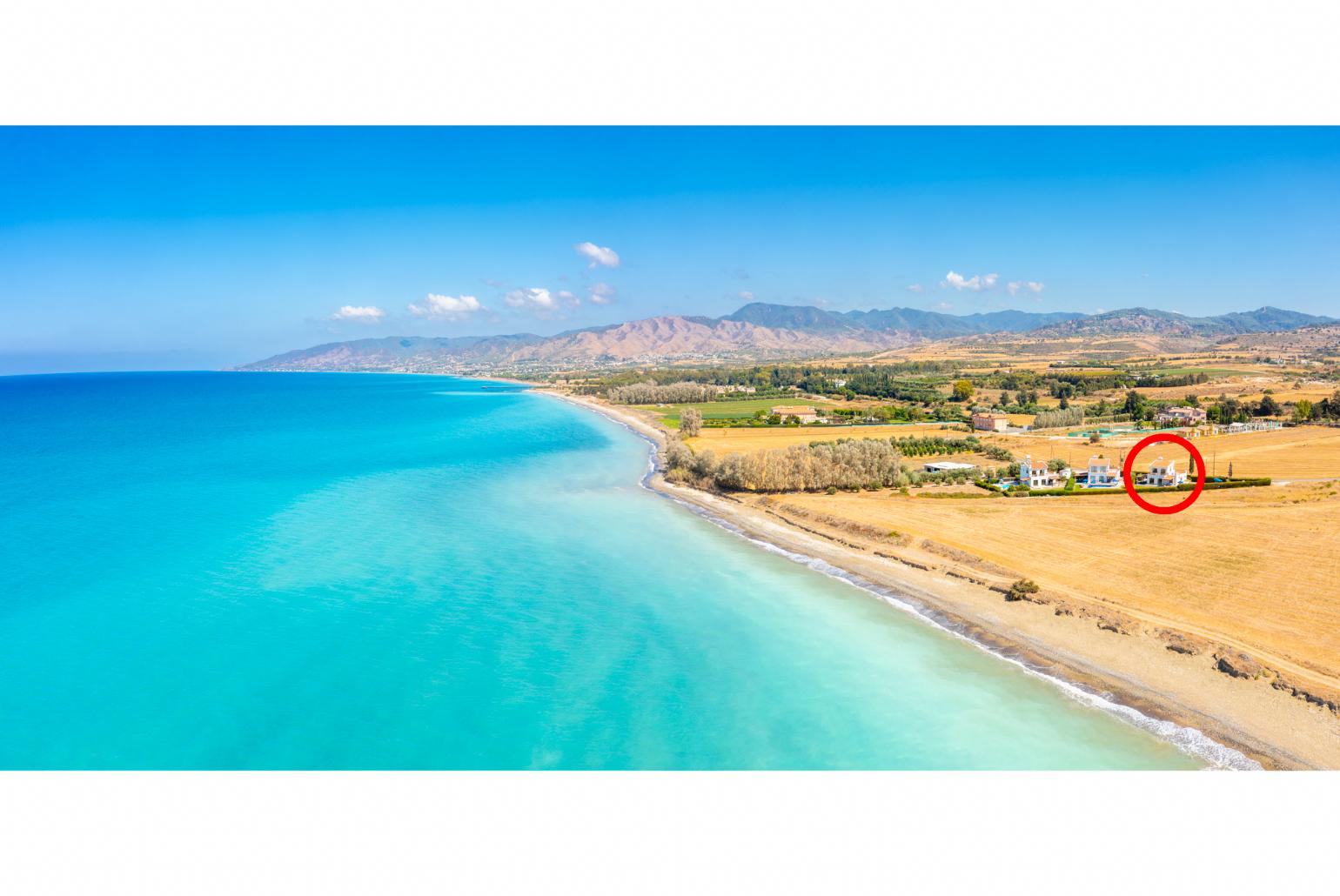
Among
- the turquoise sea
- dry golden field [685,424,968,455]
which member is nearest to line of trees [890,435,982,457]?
dry golden field [685,424,968,455]

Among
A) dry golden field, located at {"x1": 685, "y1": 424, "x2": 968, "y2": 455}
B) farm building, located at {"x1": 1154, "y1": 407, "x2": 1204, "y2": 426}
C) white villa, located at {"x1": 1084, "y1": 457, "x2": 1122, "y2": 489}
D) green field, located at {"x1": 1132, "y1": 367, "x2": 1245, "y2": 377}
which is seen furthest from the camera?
green field, located at {"x1": 1132, "y1": 367, "x2": 1245, "y2": 377}

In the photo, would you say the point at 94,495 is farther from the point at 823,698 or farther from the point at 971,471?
the point at 971,471

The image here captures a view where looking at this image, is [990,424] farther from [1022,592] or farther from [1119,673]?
[1119,673]

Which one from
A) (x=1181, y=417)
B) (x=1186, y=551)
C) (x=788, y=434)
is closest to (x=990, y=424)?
(x=1181, y=417)

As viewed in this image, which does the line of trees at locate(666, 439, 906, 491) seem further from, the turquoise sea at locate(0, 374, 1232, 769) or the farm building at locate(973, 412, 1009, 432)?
the farm building at locate(973, 412, 1009, 432)

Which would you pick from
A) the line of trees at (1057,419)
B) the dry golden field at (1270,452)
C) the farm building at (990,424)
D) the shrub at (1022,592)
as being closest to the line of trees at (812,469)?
the dry golden field at (1270,452)

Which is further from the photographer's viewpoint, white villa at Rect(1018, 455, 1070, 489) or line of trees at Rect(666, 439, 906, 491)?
line of trees at Rect(666, 439, 906, 491)
